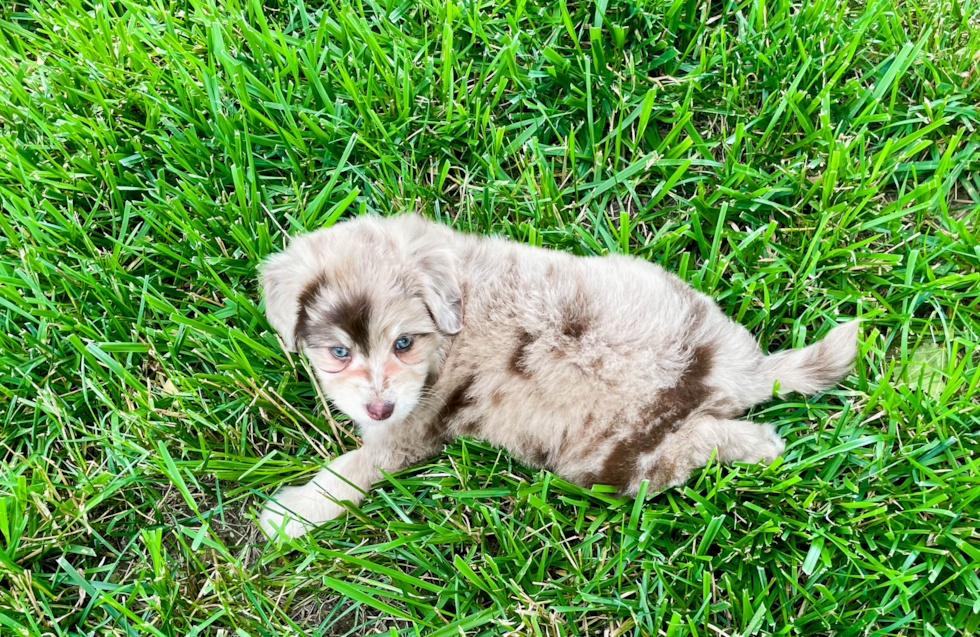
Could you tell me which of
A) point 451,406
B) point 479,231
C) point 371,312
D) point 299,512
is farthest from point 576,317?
point 299,512

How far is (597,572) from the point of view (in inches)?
114

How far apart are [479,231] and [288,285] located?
43.3 inches

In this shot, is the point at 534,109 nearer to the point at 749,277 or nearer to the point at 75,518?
the point at 749,277

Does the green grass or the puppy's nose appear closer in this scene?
the puppy's nose

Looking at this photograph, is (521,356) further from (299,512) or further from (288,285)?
(299,512)

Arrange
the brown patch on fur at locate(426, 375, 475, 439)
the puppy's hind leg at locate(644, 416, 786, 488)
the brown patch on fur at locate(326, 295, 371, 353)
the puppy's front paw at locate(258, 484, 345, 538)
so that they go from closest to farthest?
the brown patch on fur at locate(326, 295, 371, 353)
the puppy's hind leg at locate(644, 416, 786, 488)
the brown patch on fur at locate(426, 375, 475, 439)
the puppy's front paw at locate(258, 484, 345, 538)

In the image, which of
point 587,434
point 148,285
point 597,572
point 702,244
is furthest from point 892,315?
point 148,285

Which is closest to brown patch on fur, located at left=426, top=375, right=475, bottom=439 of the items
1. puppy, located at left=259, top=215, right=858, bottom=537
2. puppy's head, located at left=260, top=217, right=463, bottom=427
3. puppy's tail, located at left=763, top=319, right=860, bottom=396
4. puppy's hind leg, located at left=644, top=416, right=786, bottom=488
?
puppy, located at left=259, top=215, right=858, bottom=537

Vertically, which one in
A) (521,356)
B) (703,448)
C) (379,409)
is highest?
(521,356)

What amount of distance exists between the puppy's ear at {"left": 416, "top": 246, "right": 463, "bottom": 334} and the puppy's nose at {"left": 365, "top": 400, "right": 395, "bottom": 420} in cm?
39

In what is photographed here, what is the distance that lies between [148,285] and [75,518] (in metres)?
1.17

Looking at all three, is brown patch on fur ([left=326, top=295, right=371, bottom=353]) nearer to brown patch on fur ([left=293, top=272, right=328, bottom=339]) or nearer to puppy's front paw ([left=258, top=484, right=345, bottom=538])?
brown patch on fur ([left=293, top=272, right=328, bottom=339])

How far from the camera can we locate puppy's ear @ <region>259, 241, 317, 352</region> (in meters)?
2.79

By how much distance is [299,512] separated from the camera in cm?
316
